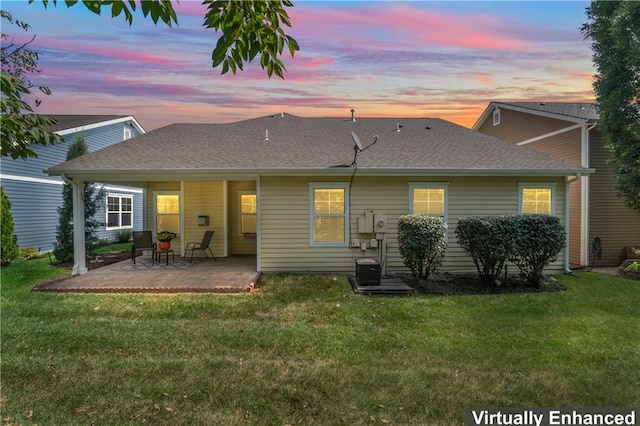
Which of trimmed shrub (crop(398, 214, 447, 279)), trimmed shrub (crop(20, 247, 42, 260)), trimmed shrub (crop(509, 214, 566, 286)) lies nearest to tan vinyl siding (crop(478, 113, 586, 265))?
trimmed shrub (crop(509, 214, 566, 286))

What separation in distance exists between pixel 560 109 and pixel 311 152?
10068 mm

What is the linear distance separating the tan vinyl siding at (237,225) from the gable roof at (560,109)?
10166 millimetres

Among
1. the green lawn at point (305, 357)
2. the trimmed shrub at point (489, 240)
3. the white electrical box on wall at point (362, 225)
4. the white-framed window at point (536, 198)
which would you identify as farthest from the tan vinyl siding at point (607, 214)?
the white electrical box on wall at point (362, 225)

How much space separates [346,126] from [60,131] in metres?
10.6

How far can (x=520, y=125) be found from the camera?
46.8 feet

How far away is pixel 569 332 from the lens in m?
5.16

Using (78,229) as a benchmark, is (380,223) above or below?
above

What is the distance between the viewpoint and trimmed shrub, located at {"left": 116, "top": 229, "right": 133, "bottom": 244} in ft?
56.0

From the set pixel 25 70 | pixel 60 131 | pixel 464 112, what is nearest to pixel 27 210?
pixel 60 131

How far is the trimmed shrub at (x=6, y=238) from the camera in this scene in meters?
10.1

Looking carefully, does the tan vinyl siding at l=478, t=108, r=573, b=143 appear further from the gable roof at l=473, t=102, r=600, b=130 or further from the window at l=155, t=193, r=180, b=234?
the window at l=155, t=193, r=180, b=234

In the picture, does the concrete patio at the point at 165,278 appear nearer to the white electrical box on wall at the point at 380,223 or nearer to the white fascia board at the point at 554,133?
the white electrical box on wall at the point at 380,223

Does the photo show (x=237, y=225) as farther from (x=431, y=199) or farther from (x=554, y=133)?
(x=554, y=133)

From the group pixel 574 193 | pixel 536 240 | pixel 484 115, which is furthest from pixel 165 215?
pixel 484 115
